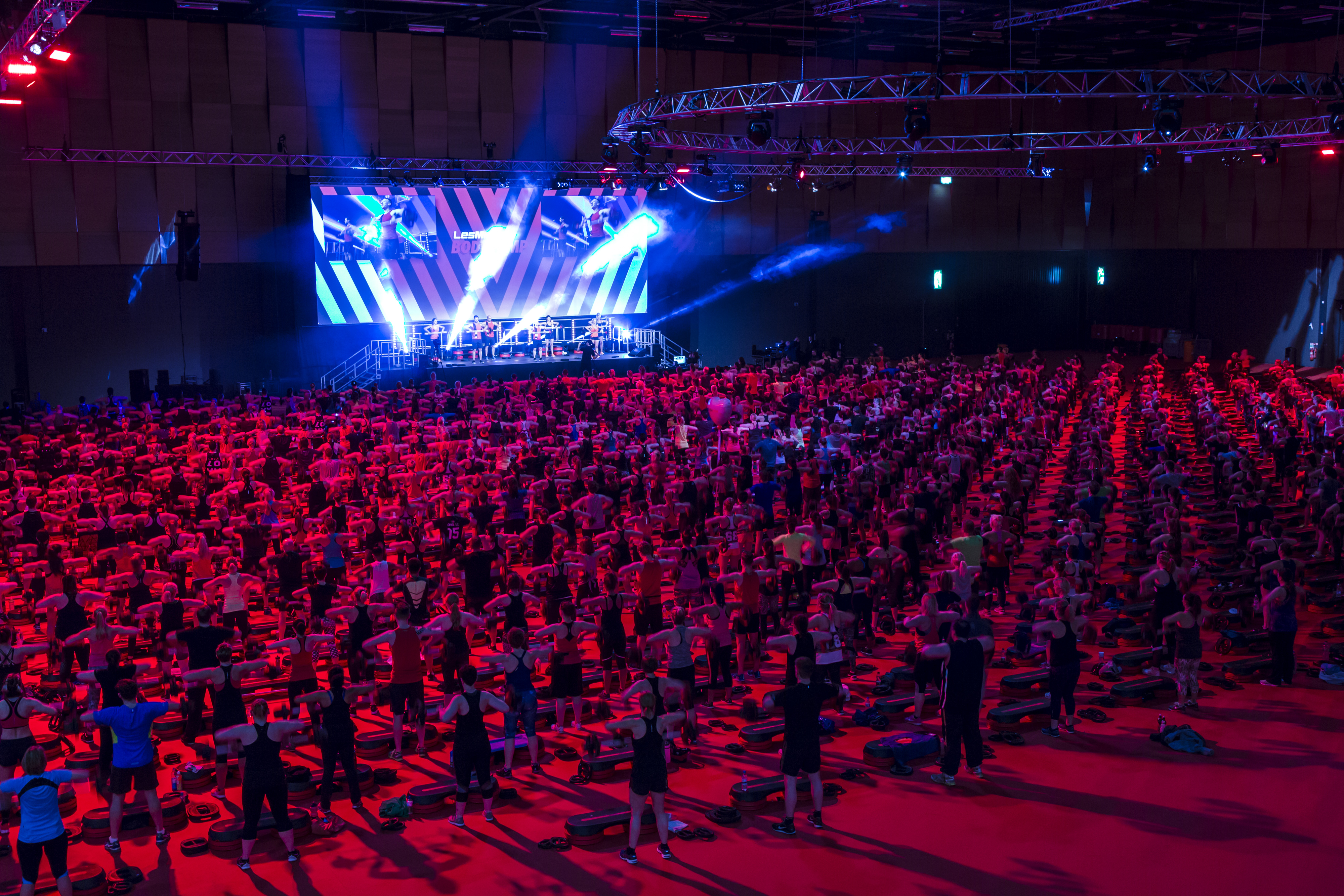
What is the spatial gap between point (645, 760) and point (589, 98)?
2853 cm

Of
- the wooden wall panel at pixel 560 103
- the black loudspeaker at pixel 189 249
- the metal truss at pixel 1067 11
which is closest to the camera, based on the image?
the metal truss at pixel 1067 11

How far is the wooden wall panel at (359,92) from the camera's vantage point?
30672mm

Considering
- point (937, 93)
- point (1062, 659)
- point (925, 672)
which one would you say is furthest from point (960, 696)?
point (937, 93)

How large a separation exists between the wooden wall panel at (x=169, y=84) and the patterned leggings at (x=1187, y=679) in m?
26.3

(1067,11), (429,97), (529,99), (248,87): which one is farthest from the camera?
(529,99)

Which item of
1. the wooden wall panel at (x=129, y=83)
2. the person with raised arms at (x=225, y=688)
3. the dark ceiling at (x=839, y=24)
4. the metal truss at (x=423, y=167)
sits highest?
the dark ceiling at (x=839, y=24)

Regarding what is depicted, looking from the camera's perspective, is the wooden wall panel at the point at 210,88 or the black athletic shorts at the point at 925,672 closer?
the black athletic shorts at the point at 925,672

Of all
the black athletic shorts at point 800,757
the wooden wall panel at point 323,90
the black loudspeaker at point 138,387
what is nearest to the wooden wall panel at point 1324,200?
the wooden wall panel at point 323,90

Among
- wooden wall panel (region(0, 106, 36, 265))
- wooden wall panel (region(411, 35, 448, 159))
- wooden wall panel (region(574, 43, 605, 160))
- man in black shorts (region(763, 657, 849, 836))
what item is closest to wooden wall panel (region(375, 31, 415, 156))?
wooden wall panel (region(411, 35, 448, 159))

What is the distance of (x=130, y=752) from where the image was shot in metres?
7.96

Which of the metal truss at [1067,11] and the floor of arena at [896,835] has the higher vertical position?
the metal truss at [1067,11]

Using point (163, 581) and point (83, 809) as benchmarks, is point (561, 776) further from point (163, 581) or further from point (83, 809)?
point (163, 581)

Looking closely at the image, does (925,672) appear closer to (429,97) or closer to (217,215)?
(217,215)

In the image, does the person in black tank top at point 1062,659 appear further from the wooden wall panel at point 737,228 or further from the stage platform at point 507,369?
the wooden wall panel at point 737,228
